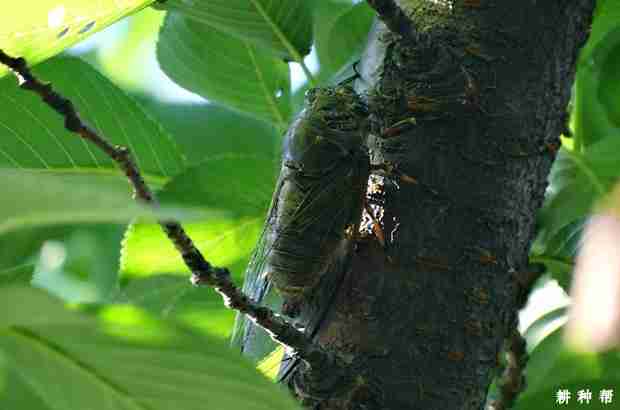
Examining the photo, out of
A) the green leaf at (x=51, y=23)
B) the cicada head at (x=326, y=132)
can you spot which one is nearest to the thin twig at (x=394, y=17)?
the cicada head at (x=326, y=132)

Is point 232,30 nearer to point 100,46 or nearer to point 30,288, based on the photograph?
point 30,288

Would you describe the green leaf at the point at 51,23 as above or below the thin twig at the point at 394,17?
below

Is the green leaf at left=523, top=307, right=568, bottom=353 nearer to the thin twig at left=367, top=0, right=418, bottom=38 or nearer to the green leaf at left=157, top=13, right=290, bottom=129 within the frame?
the green leaf at left=157, top=13, right=290, bottom=129

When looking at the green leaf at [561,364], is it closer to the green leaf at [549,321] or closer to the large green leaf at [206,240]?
the green leaf at [549,321]

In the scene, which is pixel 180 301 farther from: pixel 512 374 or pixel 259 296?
pixel 512 374

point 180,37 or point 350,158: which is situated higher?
point 180,37

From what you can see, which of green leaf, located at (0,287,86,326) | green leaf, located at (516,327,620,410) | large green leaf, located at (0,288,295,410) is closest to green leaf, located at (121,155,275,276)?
green leaf, located at (516,327,620,410)

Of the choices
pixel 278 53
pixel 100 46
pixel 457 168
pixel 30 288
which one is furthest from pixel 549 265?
pixel 100 46
